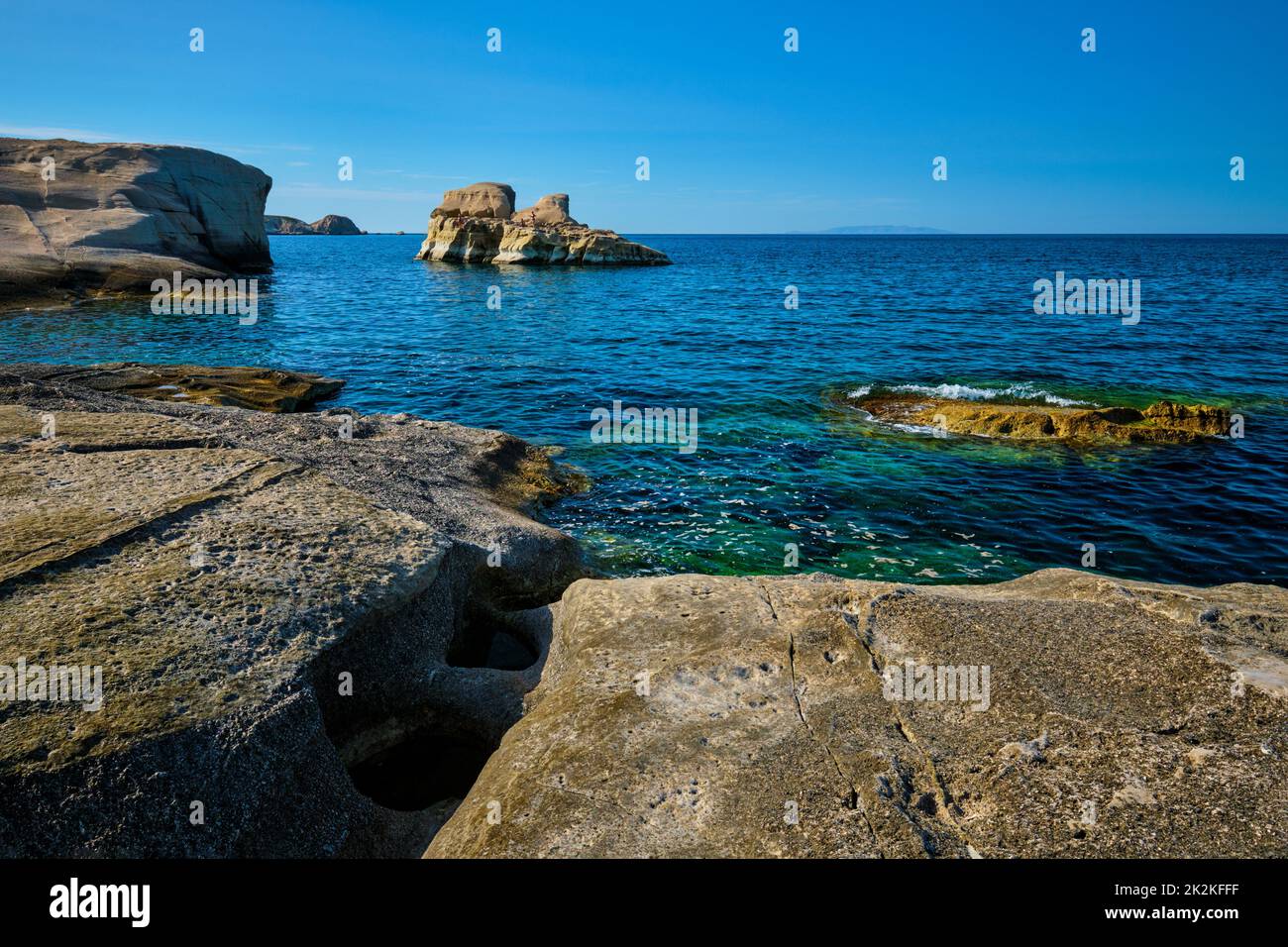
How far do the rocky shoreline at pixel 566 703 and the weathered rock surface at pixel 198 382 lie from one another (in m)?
8.37

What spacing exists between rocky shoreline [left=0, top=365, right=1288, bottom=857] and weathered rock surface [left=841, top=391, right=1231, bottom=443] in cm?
1303

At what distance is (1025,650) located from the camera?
608 centimetres

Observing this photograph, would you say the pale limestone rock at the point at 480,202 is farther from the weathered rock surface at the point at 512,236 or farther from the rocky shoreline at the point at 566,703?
the rocky shoreline at the point at 566,703

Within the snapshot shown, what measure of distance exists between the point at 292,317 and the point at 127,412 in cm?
3537

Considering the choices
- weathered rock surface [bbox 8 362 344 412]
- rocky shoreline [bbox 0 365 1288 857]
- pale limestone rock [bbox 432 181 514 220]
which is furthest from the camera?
pale limestone rock [bbox 432 181 514 220]

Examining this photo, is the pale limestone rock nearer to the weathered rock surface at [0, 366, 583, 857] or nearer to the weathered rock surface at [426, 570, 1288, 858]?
Result: the weathered rock surface at [0, 366, 583, 857]

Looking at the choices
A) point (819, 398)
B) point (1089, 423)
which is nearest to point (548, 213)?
point (819, 398)

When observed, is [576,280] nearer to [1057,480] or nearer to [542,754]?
[1057,480]

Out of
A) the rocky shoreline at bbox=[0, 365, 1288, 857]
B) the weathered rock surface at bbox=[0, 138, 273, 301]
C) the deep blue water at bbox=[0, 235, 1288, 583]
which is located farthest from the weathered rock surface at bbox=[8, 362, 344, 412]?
the weathered rock surface at bbox=[0, 138, 273, 301]

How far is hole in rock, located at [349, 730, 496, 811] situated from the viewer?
688 centimetres

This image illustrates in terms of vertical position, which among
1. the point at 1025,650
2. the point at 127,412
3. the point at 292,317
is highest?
the point at 292,317

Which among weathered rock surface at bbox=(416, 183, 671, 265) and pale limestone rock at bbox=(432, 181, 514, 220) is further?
pale limestone rock at bbox=(432, 181, 514, 220)

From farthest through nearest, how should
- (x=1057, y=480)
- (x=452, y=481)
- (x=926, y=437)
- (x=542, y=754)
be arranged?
(x=926, y=437)
(x=1057, y=480)
(x=452, y=481)
(x=542, y=754)
